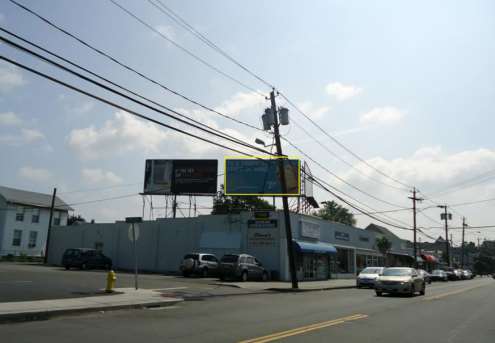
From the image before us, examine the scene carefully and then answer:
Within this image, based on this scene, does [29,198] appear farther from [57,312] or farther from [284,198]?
[57,312]

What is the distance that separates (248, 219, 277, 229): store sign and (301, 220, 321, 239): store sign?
3.42 meters

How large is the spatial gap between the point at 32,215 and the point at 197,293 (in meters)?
55.3

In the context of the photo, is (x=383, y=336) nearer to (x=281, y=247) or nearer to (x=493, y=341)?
(x=493, y=341)

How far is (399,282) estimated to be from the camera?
20938mm

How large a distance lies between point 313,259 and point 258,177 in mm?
9010

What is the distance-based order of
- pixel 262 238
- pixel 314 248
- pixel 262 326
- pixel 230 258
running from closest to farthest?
1. pixel 262 326
2. pixel 230 258
3. pixel 262 238
4. pixel 314 248

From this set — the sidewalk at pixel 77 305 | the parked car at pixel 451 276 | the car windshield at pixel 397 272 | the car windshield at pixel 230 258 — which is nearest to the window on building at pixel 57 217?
the car windshield at pixel 230 258

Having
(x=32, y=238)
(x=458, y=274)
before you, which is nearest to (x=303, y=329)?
(x=458, y=274)

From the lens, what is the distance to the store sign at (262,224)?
110ft

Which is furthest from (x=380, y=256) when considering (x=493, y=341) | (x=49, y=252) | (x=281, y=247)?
(x=493, y=341)

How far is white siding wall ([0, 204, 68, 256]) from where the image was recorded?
61.2 meters

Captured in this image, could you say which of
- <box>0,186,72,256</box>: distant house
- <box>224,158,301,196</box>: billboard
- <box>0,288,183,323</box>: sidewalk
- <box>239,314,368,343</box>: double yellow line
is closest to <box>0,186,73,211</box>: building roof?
<box>0,186,72,256</box>: distant house

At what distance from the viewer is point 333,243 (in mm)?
41875

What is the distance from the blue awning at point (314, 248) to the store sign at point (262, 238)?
5.65 feet
